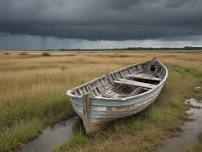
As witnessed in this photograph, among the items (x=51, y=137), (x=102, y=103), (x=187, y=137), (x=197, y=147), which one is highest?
(x=102, y=103)

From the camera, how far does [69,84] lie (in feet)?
55.0

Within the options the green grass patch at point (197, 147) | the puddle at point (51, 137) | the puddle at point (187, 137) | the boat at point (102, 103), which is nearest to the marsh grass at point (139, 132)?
the puddle at point (187, 137)

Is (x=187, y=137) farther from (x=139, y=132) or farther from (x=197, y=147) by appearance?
(x=139, y=132)

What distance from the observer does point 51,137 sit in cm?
964

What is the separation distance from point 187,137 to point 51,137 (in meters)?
4.31

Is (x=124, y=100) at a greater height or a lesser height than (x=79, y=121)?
greater

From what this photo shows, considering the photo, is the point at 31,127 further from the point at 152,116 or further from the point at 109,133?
the point at 152,116

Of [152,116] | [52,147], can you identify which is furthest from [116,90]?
[52,147]

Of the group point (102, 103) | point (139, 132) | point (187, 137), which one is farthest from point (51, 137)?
point (187, 137)

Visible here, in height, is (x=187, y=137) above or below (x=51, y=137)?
above

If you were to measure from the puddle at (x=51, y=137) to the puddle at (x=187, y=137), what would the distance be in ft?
10.3

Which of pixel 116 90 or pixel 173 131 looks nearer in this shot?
pixel 173 131

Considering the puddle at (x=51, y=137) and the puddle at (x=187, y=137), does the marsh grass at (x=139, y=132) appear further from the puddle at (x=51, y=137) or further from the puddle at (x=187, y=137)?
the puddle at (x=51, y=137)

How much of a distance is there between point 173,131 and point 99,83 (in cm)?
457
